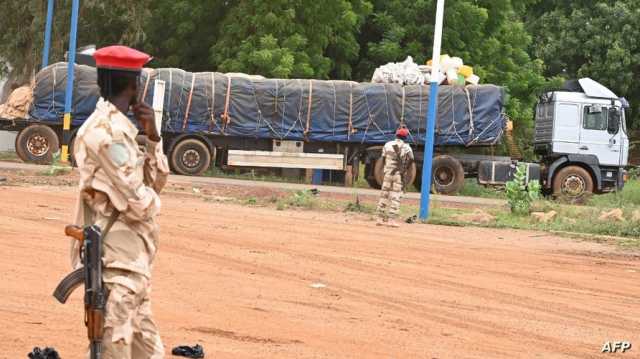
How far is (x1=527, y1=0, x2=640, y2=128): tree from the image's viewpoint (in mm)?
46781

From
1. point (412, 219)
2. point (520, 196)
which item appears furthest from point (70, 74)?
point (520, 196)

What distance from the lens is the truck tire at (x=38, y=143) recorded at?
31953mm

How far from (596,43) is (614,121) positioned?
16.6 meters

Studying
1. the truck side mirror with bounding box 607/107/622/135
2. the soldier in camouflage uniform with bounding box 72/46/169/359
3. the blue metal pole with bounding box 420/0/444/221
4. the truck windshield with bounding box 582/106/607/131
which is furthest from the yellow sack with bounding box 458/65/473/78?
the soldier in camouflage uniform with bounding box 72/46/169/359

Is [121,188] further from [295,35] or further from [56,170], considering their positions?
[295,35]

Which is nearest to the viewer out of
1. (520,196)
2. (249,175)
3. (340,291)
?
(340,291)

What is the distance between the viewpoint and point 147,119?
6.01 meters

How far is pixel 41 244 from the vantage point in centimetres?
1425

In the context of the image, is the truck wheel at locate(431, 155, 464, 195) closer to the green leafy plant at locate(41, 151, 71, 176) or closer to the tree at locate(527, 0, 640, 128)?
the green leafy plant at locate(41, 151, 71, 176)

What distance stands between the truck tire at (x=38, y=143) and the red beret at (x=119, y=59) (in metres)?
26.5

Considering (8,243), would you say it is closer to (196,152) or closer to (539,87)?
(196,152)

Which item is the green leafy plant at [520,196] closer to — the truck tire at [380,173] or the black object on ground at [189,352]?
the truck tire at [380,173]

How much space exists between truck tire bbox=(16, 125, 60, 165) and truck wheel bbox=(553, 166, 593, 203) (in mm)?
13195

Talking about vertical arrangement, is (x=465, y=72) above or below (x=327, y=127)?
above
